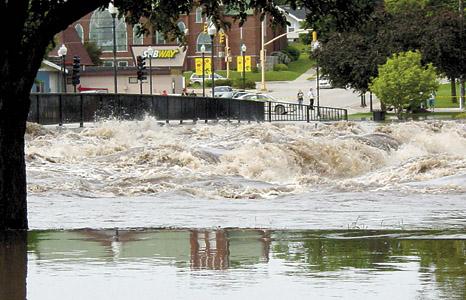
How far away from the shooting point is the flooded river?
9.26 metres

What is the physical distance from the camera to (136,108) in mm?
55219

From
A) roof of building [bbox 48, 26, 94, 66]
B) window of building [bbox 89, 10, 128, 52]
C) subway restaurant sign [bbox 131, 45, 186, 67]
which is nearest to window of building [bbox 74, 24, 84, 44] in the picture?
window of building [bbox 89, 10, 128, 52]

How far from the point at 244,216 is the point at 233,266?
857 centimetres

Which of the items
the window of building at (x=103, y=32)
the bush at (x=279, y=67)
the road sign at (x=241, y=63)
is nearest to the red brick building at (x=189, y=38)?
the window of building at (x=103, y=32)

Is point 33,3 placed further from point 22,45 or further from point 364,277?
point 364,277

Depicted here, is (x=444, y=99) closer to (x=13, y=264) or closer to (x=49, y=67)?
(x=49, y=67)

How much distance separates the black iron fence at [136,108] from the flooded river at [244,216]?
9.50 feet

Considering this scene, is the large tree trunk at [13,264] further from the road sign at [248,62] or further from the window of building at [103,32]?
the window of building at [103,32]

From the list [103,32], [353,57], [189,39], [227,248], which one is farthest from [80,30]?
[227,248]

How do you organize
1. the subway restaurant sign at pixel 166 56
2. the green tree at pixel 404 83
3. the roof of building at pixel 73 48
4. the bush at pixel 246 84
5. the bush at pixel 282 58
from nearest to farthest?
the green tree at pixel 404 83, the subway restaurant sign at pixel 166 56, the roof of building at pixel 73 48, the bush at pixel 246 84, the bush at pixel 282 58

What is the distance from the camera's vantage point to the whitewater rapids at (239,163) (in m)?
25.4

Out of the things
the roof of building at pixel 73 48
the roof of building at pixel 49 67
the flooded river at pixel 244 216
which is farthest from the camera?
the roof of building at pixel 73 48

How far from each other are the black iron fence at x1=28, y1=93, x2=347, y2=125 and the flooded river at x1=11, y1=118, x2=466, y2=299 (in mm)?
2895

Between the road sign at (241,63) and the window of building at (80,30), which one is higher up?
the window of building at (80,30)
